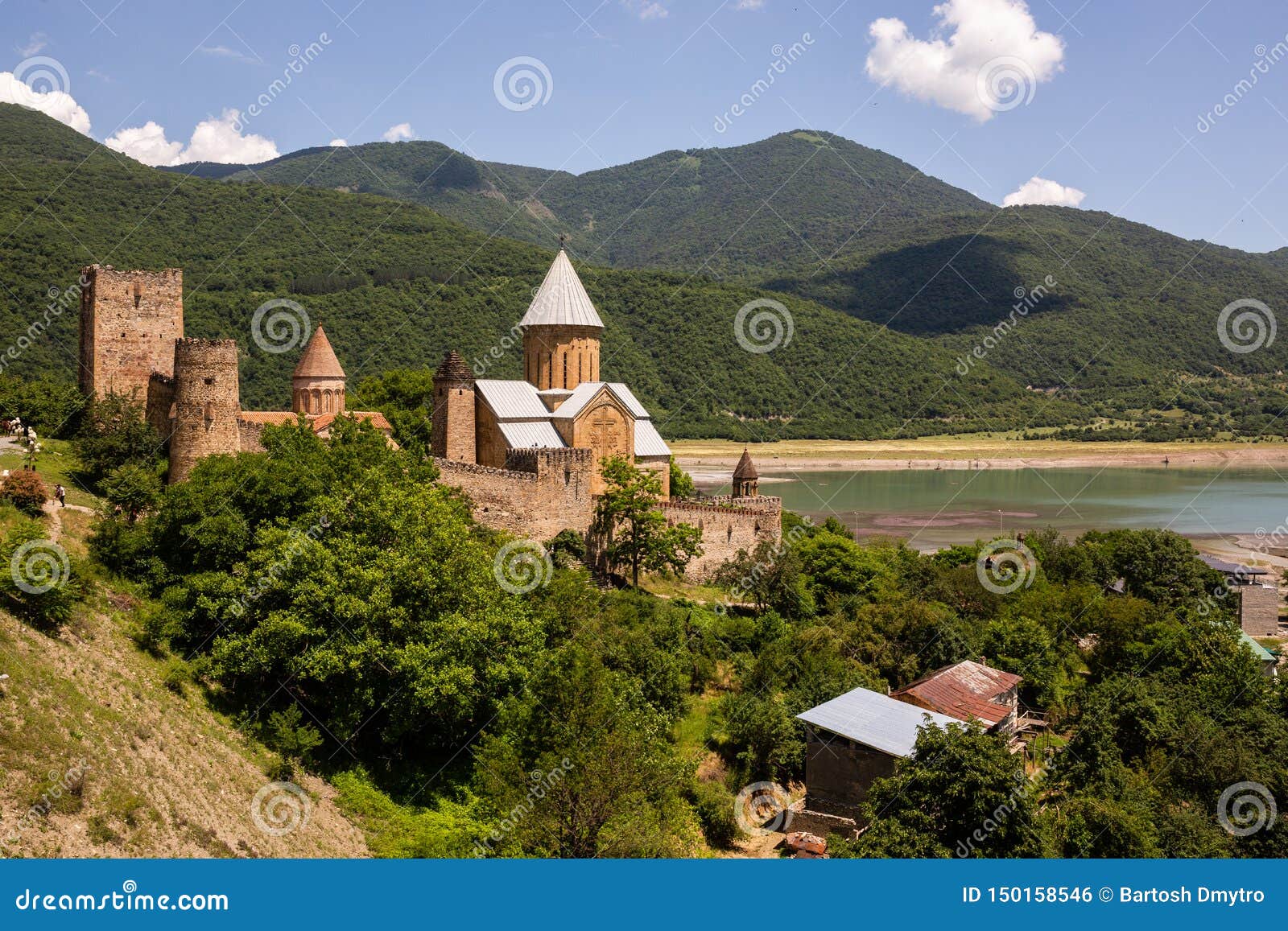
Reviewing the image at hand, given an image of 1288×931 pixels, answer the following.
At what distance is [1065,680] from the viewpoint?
22.9m

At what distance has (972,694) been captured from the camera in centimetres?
1978

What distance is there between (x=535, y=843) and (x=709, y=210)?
18725 centimetres

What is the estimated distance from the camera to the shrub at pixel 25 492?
1548 cm

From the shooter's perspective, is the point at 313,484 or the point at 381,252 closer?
the point at 313,484

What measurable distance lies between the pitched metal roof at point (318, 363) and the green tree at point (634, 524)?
9017 millimetres

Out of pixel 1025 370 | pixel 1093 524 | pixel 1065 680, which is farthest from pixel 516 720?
pixel 1025 370

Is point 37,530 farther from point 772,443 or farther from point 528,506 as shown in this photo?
point 772,443

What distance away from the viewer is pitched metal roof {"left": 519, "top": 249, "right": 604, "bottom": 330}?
1087 inches
